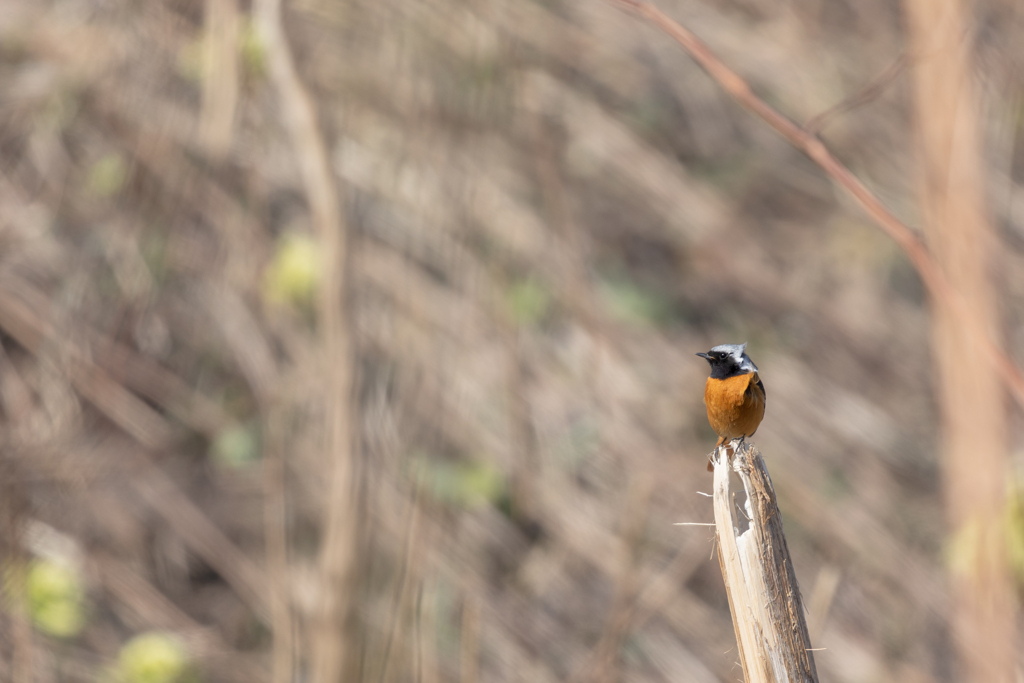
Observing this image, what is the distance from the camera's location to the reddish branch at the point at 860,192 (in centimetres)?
213

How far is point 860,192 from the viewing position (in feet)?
6.97

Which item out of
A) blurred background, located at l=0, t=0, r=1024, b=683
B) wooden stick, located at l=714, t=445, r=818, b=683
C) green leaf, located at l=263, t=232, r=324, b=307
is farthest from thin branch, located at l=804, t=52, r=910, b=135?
green leaf, located at l=263, t=232, r=324, b=307

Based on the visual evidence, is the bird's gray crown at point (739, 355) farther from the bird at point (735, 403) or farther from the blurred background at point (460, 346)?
the blurred background at point (460, 346)

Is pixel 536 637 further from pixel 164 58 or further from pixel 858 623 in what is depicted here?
pixel 164 58

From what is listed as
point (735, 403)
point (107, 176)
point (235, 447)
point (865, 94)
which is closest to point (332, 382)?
point (735, 403)

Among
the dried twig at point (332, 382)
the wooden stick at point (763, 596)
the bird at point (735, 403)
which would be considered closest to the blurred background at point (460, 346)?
the dried twig at point (332, 382)

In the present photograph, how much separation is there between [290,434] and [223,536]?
36.4 inches

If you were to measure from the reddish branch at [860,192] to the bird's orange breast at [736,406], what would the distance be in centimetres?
65

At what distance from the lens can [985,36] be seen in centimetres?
421

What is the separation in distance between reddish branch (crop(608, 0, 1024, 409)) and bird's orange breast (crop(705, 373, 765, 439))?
649 mm

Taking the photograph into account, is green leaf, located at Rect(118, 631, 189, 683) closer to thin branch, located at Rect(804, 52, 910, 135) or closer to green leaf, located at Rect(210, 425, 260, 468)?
green leaf, located at Rect(210, 425, 260, 468)

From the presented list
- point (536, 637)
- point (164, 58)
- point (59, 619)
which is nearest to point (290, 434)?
point (59, 619)

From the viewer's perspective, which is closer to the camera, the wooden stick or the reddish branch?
the wooden stick

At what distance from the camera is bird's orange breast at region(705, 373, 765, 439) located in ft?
9.09
